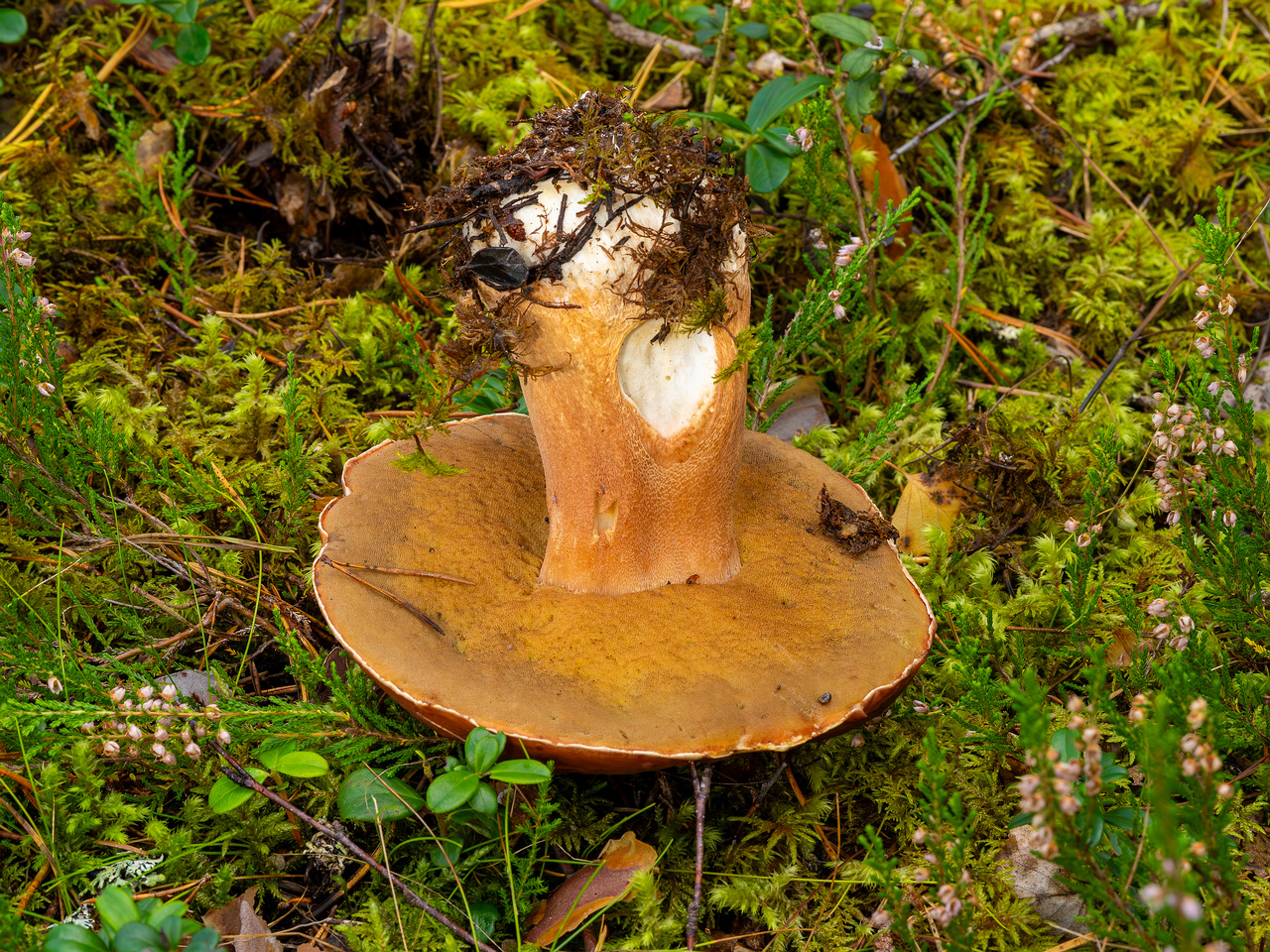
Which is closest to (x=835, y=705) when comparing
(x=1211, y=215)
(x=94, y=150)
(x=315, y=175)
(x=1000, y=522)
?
(x=1000, y=522)

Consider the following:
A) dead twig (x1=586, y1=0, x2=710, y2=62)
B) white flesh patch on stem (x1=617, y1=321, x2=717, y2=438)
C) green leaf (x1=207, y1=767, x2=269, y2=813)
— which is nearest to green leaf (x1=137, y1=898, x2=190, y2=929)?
green leaf (x1=207, y1=767, x2=269, y2=813)

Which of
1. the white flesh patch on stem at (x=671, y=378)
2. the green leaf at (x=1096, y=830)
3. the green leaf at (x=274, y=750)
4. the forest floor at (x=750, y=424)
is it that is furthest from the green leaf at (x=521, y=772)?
the green leaf at (x=1096, y=830)

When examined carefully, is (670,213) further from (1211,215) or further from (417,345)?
(1211,215)

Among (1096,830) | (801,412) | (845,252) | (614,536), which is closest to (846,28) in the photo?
(845,252)

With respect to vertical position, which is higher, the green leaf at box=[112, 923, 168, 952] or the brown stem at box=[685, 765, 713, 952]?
the green leaf at box=[112, 923, 168, 952]

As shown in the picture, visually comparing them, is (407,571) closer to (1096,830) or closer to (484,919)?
(484,919)

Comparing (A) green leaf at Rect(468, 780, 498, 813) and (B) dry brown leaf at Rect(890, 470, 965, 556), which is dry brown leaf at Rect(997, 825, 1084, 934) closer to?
(B) dry brown leaf at Rect(890, 470, 965, 556)
